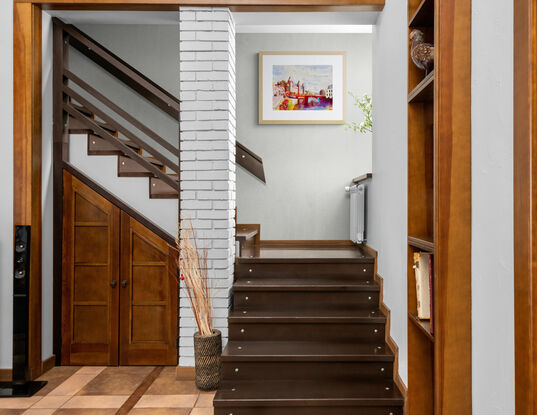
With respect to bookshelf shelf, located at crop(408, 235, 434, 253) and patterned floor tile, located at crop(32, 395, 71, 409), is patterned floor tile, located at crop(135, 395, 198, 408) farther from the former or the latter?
bookshelf shelf, located at crop(408, 235, 434, 253)

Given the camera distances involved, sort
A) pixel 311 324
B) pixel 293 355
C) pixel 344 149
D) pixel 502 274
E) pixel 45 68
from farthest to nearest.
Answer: pixel 344 149 → pixel 45 68 → pixel 311 324 → pixel 293 355 → pixel 502 274

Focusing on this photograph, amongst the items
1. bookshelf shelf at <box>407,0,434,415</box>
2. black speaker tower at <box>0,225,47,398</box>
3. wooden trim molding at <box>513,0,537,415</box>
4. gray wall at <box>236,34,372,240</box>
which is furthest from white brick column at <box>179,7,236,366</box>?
wooden trim molding at <box>513,0,537,415</box>

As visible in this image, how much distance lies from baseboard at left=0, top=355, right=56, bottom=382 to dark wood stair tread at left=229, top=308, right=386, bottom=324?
4.85 ft

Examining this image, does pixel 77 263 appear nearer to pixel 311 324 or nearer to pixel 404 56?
pixel 311 324

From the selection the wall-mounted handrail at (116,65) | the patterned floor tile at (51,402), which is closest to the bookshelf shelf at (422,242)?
the patterned floor tile at (51,402)

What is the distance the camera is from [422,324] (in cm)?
191

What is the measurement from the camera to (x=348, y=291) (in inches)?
132

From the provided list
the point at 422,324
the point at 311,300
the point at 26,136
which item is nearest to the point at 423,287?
the point at 422,324

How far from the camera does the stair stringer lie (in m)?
3.66

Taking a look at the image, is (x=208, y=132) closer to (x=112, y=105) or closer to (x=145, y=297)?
(x=112, y=105)

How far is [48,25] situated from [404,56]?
8.86 ft

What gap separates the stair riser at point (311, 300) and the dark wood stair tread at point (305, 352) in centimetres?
31

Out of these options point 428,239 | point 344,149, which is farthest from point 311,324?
point 344,149

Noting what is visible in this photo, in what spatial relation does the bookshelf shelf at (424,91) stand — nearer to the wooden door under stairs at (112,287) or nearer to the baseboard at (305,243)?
the wooden door under stairs at (112,287)
